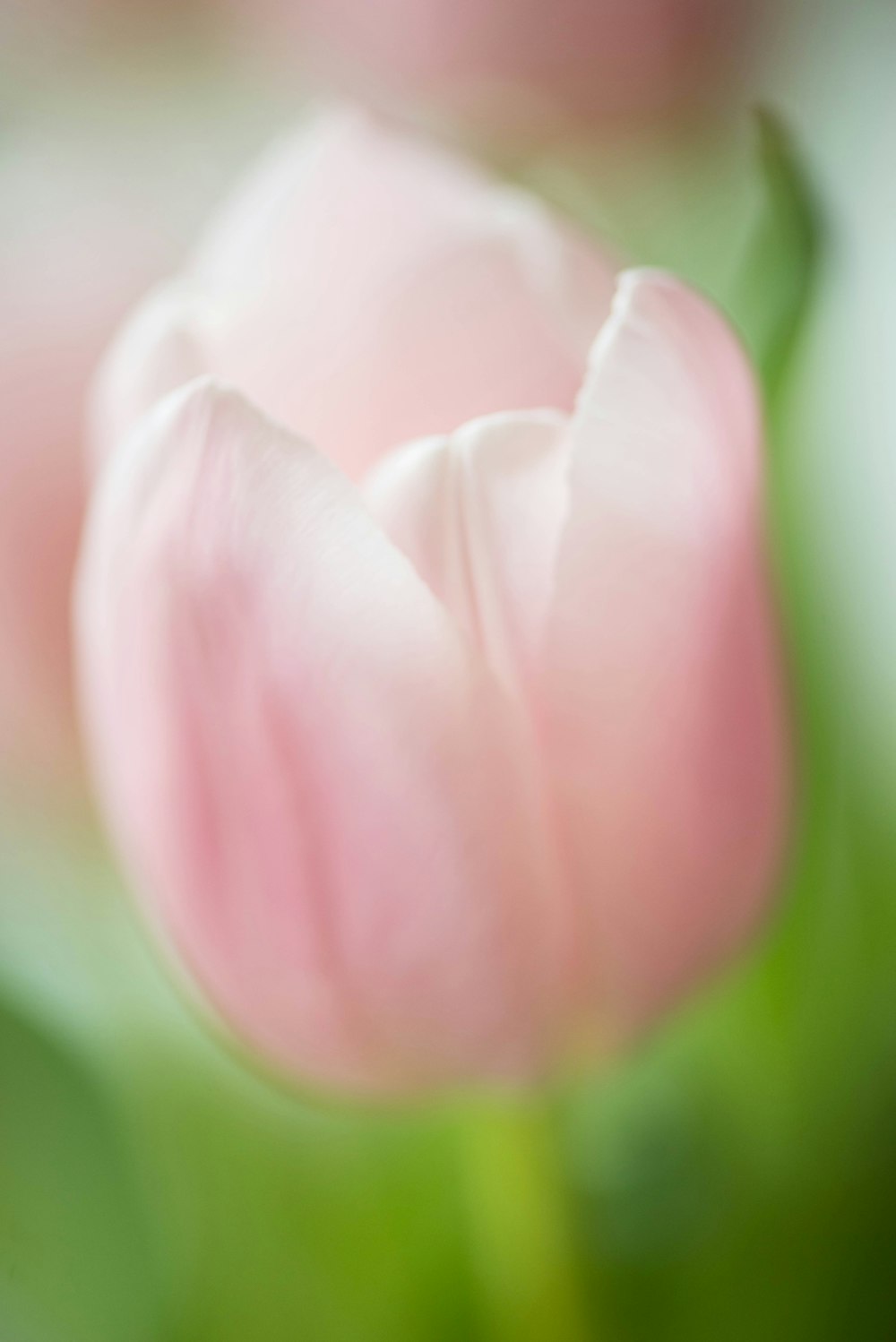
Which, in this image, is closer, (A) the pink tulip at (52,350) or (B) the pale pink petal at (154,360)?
(B) the pale pink petal at (154,360)

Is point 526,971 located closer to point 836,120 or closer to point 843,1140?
point 843,1140

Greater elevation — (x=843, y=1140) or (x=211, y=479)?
(x=211, y=479)

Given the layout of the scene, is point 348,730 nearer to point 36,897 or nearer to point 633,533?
point 633,533

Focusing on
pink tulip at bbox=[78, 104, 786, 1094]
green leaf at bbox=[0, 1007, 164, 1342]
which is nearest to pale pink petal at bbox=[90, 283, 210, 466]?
pink tulip at bbox=[78, 104, 786, 1094]

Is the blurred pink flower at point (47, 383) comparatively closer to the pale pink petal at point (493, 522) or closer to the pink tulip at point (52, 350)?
the pink tulip at point (52, 350)

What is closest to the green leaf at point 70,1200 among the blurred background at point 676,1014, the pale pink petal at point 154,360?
the blurred background at point 676,1014

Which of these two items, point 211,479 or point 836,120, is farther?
point 836,120

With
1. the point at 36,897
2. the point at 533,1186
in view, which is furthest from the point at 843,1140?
the point at 36,897
